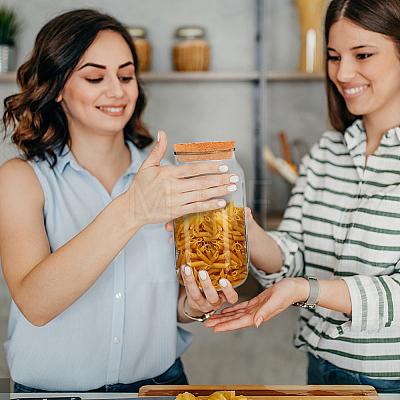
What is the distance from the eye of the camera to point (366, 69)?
2.40 ft

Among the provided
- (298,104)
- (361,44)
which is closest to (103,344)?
(361,44)

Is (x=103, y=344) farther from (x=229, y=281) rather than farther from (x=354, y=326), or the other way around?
(x=354, y=326)

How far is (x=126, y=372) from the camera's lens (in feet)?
2.38

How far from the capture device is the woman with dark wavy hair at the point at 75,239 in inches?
24.7

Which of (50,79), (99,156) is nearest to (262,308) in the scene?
(99,156)

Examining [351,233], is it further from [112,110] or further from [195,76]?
[195,76]

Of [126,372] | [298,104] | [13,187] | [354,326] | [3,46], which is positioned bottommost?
[126,372]

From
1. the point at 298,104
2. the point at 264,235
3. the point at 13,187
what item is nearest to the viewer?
the point at 13,187

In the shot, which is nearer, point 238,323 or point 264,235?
point 238,323

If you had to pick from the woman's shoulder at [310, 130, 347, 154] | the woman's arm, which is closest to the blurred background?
the woman's shoulder at [310, 130, 347, 154]

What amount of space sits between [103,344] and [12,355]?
15 centimetres

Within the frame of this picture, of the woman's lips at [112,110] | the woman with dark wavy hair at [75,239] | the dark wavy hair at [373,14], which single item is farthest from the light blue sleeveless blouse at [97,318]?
the dark wavy hair at [373,14]

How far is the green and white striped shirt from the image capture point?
64cm

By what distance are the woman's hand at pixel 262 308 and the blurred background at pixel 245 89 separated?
81 cm
